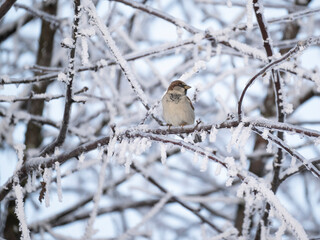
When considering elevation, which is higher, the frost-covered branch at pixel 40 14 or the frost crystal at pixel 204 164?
the frost-covered branch at pixel 40 14

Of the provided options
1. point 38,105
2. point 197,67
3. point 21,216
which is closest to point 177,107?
point 197,67

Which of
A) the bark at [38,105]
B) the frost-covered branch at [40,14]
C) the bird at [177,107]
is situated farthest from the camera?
the bark at [38,105]

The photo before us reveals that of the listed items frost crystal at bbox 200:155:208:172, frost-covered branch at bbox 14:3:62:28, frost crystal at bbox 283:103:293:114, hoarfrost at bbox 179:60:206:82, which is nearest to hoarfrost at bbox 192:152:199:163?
frost crystal at bbox 200:155:208:172

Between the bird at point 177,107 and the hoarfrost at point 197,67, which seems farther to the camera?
the bird at point 177,107

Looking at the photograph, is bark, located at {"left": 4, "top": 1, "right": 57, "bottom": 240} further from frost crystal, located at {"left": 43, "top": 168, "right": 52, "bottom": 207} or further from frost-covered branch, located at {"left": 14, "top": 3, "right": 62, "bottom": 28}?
frost crystal, located at {"left": 43, "top": 168, "right": 52, "bottom": 207}

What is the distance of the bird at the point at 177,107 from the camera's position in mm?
3117

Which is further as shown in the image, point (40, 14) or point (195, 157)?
point (40, 14)

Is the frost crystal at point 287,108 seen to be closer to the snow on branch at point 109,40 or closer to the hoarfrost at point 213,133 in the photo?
the hoarfrost at point 213,133

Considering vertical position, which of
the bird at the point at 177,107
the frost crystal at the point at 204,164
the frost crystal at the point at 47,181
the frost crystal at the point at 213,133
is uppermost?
the bird at the point at 177,107

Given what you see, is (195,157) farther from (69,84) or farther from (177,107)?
(177,107)

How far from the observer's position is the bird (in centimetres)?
312

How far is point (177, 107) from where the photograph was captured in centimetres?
311

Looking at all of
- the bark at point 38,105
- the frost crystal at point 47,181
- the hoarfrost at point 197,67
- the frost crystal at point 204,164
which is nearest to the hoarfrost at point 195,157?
the frost crystal at point 204,164

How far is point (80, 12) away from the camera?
6.17 feet
